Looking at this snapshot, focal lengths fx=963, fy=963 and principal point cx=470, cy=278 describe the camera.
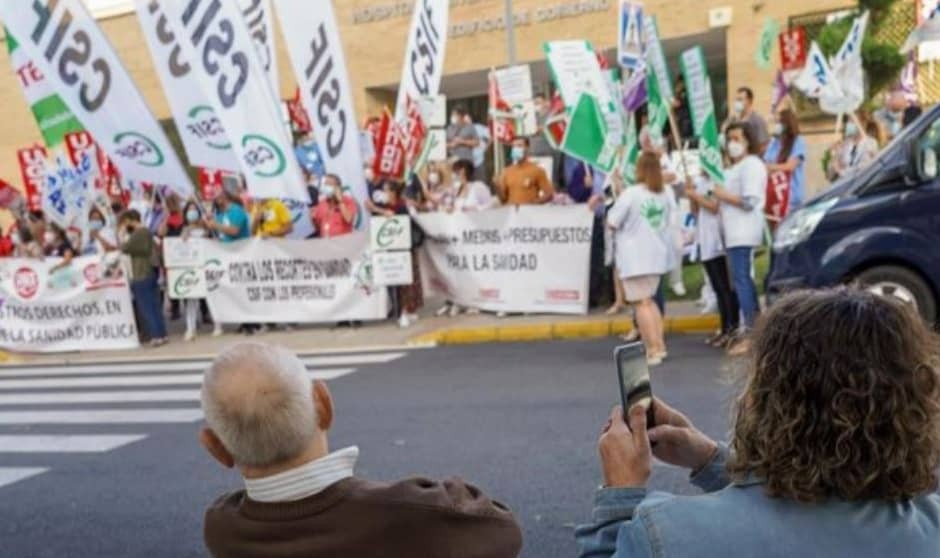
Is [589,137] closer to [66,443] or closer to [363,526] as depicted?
[66,443]

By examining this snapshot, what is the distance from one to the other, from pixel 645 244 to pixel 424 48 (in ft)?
17.5

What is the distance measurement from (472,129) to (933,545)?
1843 cm

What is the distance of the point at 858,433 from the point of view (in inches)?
57.2

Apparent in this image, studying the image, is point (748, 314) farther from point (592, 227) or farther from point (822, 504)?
point (822, 504)

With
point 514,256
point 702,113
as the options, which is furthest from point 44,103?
point 702,113

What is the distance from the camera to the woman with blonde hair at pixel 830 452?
4.77 feet

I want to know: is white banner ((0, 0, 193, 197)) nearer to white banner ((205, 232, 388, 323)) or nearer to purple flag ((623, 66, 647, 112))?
white banner ((205, 232, 388, 323))

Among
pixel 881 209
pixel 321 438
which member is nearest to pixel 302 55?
pixel 881 209

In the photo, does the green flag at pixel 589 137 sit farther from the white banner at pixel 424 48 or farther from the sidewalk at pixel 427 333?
the white banner at pixel 424 48

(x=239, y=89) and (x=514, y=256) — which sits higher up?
(x=239, y=89)

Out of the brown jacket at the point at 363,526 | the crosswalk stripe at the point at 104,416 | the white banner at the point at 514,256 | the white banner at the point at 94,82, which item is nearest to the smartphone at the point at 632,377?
the brown jacket at the point at 363,526

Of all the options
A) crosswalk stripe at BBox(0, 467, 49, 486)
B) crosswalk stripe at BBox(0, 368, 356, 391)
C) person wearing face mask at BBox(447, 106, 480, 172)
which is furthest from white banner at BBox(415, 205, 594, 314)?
person wearing face mask at BBox(447, 106, 480, 172)

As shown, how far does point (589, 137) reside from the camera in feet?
33.0

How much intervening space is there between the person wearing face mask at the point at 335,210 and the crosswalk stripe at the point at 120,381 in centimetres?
299
